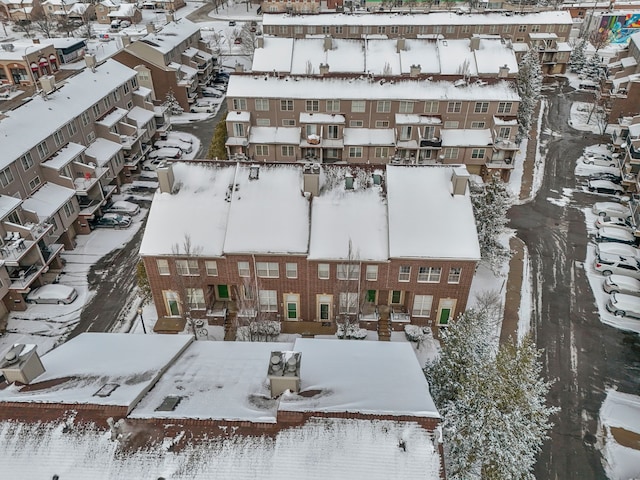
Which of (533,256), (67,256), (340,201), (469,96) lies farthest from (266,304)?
(469,96)

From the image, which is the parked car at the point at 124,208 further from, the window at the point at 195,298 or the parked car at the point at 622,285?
the parked car at the point at 622,285

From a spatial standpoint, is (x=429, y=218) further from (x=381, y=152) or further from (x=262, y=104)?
(x=262, y=104)

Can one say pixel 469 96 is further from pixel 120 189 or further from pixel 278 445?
pixel 278 445

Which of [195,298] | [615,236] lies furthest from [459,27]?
[195,298]

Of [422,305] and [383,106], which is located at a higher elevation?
[383,106]

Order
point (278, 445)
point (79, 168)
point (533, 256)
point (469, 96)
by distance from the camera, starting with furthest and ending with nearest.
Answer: point (469, 96) < point (79, 168) < point (533, 256) < point (278, 445)

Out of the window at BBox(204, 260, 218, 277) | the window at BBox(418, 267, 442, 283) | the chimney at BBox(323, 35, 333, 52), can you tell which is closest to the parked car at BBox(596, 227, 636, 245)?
the window at BBox(418, 267, 442, 283)

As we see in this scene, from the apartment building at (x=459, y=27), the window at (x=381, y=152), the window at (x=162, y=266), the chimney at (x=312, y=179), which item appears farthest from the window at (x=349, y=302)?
the apartment building at (x=459, y=27)
